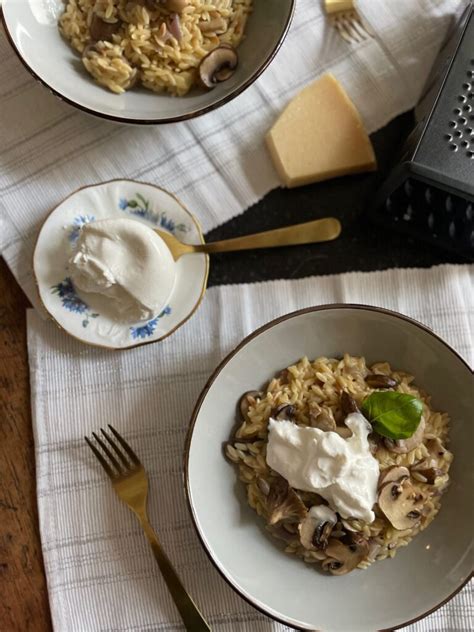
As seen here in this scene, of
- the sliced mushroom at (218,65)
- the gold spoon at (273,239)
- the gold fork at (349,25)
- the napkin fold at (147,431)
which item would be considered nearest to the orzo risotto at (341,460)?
the napkin fold at (147,431)

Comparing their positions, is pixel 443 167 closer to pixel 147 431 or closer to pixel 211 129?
pixel 211 129

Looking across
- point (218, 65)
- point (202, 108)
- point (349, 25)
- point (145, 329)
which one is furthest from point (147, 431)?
point (349, 25)

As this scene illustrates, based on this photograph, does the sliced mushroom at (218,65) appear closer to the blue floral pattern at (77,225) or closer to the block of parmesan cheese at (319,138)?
the block of parmesan cheese at (319,138)

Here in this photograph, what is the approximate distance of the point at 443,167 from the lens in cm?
149

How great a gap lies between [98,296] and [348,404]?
0.61 metres

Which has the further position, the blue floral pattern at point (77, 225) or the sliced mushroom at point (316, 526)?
the blue floral pattern at point (77, 225)

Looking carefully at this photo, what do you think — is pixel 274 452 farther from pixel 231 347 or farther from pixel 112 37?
pixel 112 37

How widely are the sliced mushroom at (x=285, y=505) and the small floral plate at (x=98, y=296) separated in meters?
0.44

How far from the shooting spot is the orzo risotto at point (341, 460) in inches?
55.5

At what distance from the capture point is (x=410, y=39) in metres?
1.79

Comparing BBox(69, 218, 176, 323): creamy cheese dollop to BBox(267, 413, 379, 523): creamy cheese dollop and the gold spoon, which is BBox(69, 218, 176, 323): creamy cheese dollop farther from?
BBox(267, 413, 379, 523): creamy cheese dollop

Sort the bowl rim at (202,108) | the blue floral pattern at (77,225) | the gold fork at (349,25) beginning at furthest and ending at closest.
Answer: the gold fork at (349,25), the blue floral pattern at (77,225), the bowl rim at (202,108)

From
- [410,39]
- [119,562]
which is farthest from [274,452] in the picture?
[410,39]

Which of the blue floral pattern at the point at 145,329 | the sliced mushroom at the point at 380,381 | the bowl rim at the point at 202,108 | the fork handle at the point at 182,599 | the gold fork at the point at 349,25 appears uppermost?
the bowl rim at the point at 202,108
